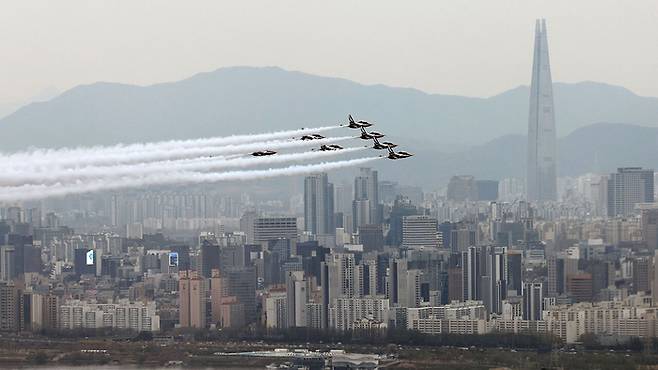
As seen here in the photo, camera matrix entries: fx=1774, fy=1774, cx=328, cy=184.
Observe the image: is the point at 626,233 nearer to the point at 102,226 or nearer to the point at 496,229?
the point at 496,229

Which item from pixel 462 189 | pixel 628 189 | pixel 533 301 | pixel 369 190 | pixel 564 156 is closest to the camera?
pixel 533 301

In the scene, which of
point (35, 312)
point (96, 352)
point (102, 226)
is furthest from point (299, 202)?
point (96, 352)

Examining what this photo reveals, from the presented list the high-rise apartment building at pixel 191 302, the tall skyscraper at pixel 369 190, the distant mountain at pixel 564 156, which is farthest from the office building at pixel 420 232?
the distant mountain at pixel 564 156

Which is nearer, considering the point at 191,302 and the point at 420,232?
the point at 191,302

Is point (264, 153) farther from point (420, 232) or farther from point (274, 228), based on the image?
point (420, 232)

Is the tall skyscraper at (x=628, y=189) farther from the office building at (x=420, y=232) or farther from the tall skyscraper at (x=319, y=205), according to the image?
the tall skyscraper at (x=319, y=205)

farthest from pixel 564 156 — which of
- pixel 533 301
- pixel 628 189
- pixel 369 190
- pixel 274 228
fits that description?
pixel 533 301
